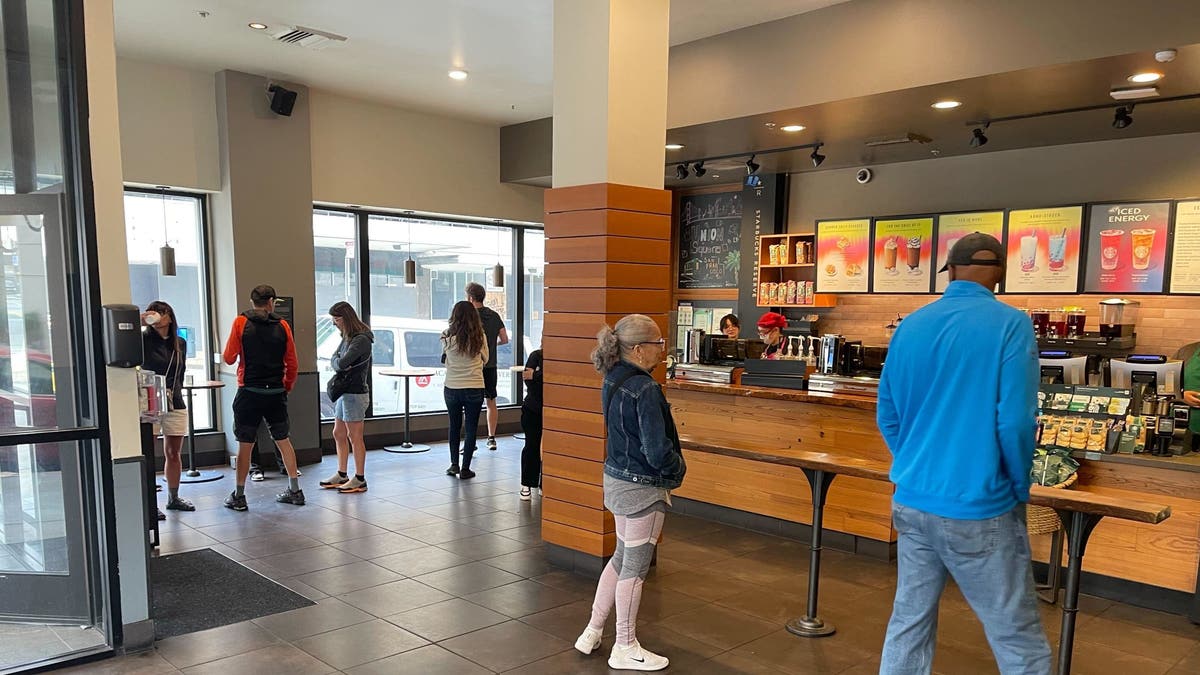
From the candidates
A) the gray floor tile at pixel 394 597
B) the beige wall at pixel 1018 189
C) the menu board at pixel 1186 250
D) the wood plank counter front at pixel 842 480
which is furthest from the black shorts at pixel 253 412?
the menu board at pixel 1186 250

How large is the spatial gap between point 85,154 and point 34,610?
7.13 feet

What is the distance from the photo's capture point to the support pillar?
430 cm

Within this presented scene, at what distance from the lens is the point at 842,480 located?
16.7 feet

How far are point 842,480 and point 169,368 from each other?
4956 mm

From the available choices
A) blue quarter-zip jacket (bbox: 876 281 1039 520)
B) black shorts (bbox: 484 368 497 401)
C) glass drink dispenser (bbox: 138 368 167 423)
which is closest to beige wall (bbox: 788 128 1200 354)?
black shorts (bbox: 484 368 497 401)

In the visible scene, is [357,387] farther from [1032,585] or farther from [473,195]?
[1032,585]

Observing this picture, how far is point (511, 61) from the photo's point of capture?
6523mm

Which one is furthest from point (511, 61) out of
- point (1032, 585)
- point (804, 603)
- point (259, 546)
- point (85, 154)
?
point (1032, 585)

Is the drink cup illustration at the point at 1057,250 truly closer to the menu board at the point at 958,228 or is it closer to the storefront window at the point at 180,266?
the menu board at the point at 958,228

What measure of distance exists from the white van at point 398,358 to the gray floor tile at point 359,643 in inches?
194

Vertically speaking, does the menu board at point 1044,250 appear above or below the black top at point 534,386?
above

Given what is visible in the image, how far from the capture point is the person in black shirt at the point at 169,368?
5.47 metres

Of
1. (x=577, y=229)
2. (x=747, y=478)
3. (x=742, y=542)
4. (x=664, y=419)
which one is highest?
(x=577, y=229)

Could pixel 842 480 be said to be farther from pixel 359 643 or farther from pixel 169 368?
pixel 169 368
